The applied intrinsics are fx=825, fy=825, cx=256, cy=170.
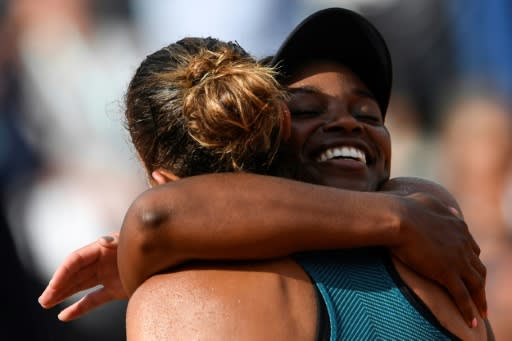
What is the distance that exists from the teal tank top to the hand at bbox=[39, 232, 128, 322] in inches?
23.7

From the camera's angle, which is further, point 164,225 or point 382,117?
point 382,117

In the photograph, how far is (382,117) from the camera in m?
1.70

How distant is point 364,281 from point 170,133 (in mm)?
408

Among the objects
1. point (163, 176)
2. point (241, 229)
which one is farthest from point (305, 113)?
point (241, 229)

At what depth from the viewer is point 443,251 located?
4.39ft

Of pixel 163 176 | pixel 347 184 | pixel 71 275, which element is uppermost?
pixel 163 176

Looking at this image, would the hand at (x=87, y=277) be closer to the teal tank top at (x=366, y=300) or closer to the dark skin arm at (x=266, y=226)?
the dark skin arm at (x=266, y=226)

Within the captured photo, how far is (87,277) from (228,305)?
64cm

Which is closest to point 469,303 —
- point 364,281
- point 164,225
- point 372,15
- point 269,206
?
point 364,281

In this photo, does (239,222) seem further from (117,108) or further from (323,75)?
(117,108)

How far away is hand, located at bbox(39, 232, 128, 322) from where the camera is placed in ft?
5.55

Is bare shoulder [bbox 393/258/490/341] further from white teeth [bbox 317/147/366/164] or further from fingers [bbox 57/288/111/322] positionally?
fingers [bbox 57/288/111/322]

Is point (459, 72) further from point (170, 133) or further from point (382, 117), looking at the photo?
point (170, 133)

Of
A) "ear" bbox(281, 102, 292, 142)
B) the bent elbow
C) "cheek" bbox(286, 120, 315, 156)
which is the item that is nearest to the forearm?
the bent elbow
